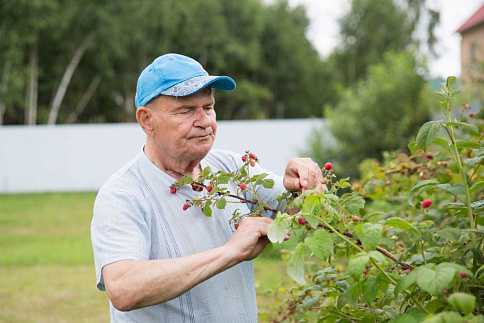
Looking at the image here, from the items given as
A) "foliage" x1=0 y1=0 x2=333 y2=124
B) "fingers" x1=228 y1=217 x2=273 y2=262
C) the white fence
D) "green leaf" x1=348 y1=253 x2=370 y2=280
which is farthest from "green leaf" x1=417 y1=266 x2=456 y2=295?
"foliage" x1=0 y1=0 x2=333 y2=124

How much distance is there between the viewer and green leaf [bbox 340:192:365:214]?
1.63 meters

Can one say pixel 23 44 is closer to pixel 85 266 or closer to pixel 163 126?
pixel 85 266

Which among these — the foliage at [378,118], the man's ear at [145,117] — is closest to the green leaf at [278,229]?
the man's ear at [145,117]

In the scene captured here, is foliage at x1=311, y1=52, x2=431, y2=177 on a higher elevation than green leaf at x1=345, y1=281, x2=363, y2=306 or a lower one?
lower

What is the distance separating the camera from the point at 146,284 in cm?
167

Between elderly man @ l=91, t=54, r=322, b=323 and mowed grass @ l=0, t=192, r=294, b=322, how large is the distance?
2.44 feet

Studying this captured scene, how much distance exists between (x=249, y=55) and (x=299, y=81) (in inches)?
238

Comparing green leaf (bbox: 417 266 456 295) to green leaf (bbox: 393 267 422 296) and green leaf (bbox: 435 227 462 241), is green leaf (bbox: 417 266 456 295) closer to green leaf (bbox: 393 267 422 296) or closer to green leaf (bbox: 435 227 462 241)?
green leaf (bbox: 393 267 422 296)

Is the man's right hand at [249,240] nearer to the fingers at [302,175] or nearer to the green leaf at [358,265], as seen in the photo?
the fingers at [302,175]

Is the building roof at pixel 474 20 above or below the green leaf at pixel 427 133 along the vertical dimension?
above

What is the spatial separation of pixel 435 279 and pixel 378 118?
1174 centimetres

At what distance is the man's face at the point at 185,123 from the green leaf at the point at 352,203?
0.61 m

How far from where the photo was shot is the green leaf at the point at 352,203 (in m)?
1.63

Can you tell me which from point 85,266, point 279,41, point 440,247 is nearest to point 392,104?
point 85,266
